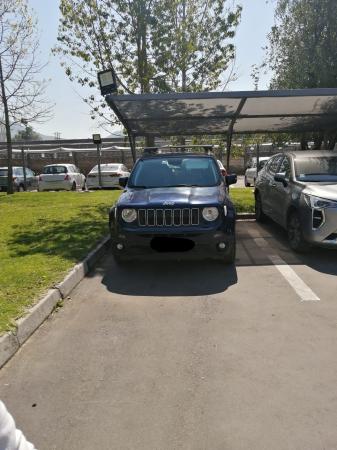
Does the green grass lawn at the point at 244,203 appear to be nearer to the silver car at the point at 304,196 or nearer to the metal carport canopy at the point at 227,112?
the metal carport canopy at the point at 227,112

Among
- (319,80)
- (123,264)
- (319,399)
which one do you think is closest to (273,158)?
(319,80)

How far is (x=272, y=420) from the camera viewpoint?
2938mm

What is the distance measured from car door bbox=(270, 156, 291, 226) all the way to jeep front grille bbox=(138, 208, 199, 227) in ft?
7.70

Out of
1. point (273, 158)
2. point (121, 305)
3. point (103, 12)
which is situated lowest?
point (121, 305)

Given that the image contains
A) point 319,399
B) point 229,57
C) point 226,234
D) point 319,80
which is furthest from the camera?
point 229,57

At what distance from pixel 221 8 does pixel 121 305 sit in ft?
35.5

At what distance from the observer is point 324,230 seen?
22.2ft

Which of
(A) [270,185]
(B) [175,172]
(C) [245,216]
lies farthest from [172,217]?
(C) [245,216]

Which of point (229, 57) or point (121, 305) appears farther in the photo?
point (229, 57)

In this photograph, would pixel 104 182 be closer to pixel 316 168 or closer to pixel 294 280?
pixel 316 168

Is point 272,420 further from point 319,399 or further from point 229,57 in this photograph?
point 229,57

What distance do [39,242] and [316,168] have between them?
515 centimetres

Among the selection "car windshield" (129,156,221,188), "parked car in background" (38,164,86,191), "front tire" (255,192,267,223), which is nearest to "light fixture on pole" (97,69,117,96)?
"car windshield" (129,156,221,188)

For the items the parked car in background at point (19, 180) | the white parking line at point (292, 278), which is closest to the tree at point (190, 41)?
the white parking line at point (292, 278)
